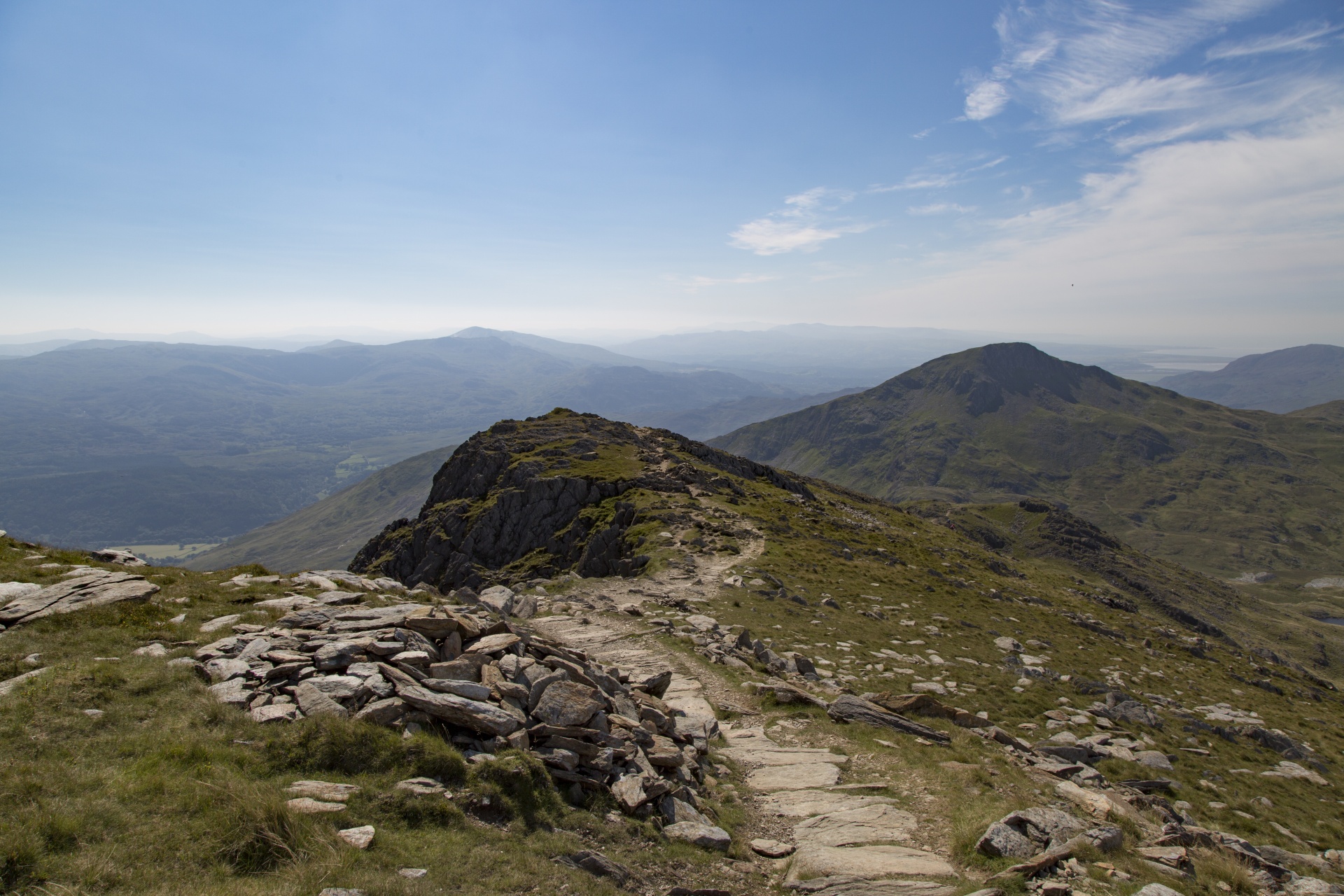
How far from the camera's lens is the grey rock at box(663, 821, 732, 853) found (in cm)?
1273

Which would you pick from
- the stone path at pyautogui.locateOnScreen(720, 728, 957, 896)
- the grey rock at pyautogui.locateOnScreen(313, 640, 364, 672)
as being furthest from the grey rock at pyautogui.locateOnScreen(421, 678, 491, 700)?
the stone path at pyautogui.locateOnScreen(720, 728, 957, 896)

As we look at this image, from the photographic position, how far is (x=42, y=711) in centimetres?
1133

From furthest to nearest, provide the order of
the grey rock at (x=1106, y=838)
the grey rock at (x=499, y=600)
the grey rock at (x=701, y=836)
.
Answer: the grey rock at (x=499, y=600), the grey rock at (x=1106, y=838), the grey rock at (x=701, y=836)

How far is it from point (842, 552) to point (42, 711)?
177 feet

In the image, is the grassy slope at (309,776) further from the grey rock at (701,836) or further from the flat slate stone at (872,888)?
the flat slate stone at (872,888)

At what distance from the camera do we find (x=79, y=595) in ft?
55.8

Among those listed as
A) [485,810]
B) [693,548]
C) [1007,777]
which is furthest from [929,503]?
[485,810]

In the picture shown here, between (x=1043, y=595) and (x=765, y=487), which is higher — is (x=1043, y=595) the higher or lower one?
the lower one

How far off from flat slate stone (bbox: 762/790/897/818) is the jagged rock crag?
30619 millimetres

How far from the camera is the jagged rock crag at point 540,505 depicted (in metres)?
59.6

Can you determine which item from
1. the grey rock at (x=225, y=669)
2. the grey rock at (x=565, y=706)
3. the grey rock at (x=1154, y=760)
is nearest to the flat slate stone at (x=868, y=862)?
the grey rock at (x=565, y=706)

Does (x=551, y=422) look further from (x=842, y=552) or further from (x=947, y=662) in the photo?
(x=947, y=662)

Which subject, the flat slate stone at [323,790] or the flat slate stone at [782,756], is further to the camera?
the flat slate stone at [782,756]

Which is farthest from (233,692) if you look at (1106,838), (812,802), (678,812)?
(1106,838)
